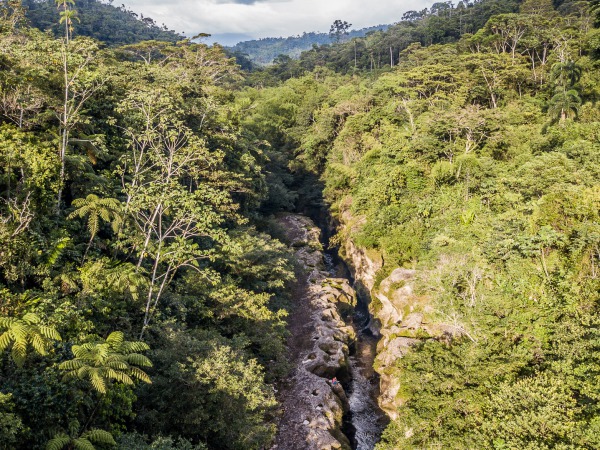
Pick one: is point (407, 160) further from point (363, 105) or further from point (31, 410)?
point (31, 410)

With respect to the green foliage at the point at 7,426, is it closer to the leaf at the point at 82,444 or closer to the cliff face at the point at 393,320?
the leaf at the point at 82,444

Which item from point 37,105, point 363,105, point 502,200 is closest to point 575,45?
point 363,105

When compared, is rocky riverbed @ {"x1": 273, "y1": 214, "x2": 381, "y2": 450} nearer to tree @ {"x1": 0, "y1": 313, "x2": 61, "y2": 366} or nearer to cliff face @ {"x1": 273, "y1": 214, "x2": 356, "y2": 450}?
cliff face @ {"x1": 273, "y1": 214, "x2": 356, "y2": 450}

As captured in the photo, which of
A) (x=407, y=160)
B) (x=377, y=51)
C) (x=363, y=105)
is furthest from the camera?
(x=377, y=51)

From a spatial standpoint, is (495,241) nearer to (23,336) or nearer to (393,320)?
(393,320)

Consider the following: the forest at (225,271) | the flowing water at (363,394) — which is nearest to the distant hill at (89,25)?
the forest at (225,271)

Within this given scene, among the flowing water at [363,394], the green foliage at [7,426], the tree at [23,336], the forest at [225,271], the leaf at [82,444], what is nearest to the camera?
the green foliage at [7,426]
